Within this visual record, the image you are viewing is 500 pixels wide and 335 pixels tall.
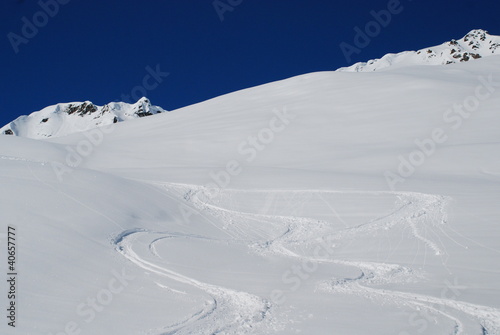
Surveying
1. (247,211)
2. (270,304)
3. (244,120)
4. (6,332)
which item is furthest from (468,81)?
(6,332)

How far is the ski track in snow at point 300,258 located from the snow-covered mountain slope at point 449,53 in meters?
165

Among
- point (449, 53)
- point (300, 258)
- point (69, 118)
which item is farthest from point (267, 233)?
point (69, 118)

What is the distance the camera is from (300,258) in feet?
28.2

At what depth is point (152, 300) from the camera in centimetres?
623

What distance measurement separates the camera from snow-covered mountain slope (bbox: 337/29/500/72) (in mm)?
162625

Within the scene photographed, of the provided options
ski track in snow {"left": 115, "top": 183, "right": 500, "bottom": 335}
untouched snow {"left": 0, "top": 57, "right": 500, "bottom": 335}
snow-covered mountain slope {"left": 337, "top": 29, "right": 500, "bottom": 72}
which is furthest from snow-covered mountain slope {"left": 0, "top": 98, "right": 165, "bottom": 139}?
ski track in snow {"left": 115, "top": 183, "right": 500, "bottom": 335}

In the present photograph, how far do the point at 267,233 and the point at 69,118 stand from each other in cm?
18619

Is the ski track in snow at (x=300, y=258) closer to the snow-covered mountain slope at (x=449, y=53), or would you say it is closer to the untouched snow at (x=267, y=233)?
the untouched snow at (x=267, y=233)

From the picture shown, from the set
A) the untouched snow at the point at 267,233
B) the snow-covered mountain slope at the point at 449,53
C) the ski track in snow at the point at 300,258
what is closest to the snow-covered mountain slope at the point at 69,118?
the snow-covered mountain slope at the point at 449,53

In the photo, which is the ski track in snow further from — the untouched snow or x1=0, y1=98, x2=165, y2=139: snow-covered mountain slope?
x1=0, y1=98, x2=165, y2=139: snow-covered mountain slope

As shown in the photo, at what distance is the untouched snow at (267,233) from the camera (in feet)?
19.1

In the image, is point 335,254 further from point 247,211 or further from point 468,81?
point 468,81

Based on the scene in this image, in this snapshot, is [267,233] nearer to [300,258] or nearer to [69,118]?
[300,258]

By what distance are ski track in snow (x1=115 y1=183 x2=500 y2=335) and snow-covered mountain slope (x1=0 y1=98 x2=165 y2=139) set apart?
6458 inches
